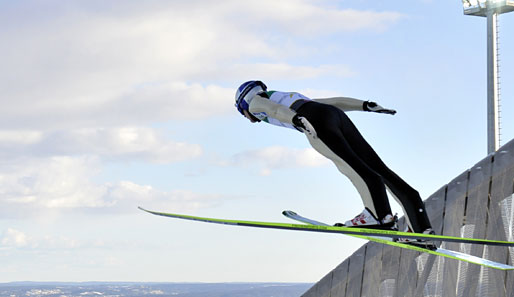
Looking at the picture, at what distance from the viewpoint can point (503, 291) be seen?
16.5 metres

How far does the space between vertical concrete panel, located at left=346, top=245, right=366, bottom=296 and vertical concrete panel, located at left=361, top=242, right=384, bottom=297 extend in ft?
0.54

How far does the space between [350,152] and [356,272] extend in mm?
12951

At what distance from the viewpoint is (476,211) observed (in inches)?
687

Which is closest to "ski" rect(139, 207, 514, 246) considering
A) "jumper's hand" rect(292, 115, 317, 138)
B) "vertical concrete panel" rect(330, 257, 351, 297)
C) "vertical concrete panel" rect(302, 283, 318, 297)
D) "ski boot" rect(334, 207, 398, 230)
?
"ski boot" rect(334, 207, 398, 230)

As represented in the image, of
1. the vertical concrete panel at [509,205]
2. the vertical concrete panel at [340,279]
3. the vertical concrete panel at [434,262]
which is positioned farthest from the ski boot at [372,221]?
the vertical concrete panel at [340,279]

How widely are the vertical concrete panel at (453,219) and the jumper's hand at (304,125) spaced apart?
9625 millimetres

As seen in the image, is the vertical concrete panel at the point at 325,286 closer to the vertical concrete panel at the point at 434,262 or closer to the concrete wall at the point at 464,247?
the concrete wall at the point at 464,247

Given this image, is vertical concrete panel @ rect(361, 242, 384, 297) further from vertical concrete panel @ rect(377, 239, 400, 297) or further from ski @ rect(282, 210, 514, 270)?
ski @ rect(282, 210, 514, 270)

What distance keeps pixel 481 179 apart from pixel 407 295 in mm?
3653

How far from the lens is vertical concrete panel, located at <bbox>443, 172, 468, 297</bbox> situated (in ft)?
58.9

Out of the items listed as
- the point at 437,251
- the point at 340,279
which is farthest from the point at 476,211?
the point at 437,251

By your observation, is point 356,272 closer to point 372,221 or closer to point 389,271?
point 389,271

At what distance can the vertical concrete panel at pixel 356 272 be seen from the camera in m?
21.6

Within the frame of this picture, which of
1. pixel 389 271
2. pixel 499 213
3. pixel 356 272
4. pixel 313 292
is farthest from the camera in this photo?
pixel 313 292
